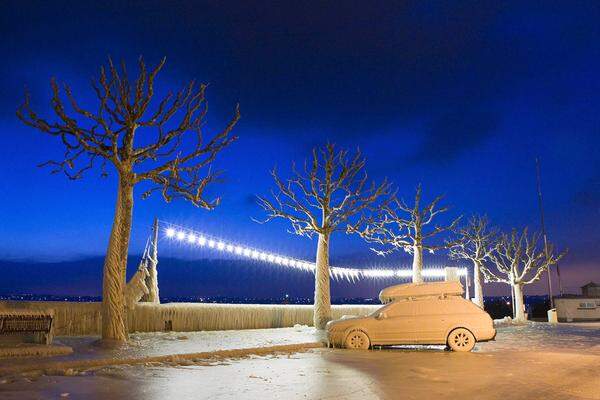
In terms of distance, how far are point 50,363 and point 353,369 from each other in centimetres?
639

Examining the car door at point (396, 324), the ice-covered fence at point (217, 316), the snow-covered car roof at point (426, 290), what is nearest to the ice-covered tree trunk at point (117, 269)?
the ice-covered fence at point (217, 316)

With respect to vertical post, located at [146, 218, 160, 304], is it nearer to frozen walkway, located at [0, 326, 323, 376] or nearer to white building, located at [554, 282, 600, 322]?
frozen walkway, located at [0, 326, 323, 376]

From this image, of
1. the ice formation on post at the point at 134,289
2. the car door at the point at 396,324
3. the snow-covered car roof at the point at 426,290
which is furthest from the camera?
the ice formation on post at the point at 134,289

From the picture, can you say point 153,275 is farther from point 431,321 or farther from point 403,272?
point 403,272

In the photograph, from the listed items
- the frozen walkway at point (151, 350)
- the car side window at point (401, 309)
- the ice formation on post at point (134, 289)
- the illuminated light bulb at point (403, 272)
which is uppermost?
the illuminated light bulb at point (403, 272)

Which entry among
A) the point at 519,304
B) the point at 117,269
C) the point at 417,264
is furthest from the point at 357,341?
the point at 519,304

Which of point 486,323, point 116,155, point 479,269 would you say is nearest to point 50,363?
point 116,155

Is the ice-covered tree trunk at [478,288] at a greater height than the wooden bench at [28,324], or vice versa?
the ice-covered tree trunk at [478,288]

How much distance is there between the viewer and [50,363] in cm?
1132

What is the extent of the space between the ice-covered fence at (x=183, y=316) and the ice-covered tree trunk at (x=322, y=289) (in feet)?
7.60

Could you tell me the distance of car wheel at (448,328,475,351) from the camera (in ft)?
53.6

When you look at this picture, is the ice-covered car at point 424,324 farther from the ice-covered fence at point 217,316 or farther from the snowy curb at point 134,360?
the ice-covered fence at point 217,316

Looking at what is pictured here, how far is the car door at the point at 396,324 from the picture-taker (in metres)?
16.8

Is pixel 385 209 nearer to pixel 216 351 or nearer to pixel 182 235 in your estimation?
pixel 182 235
